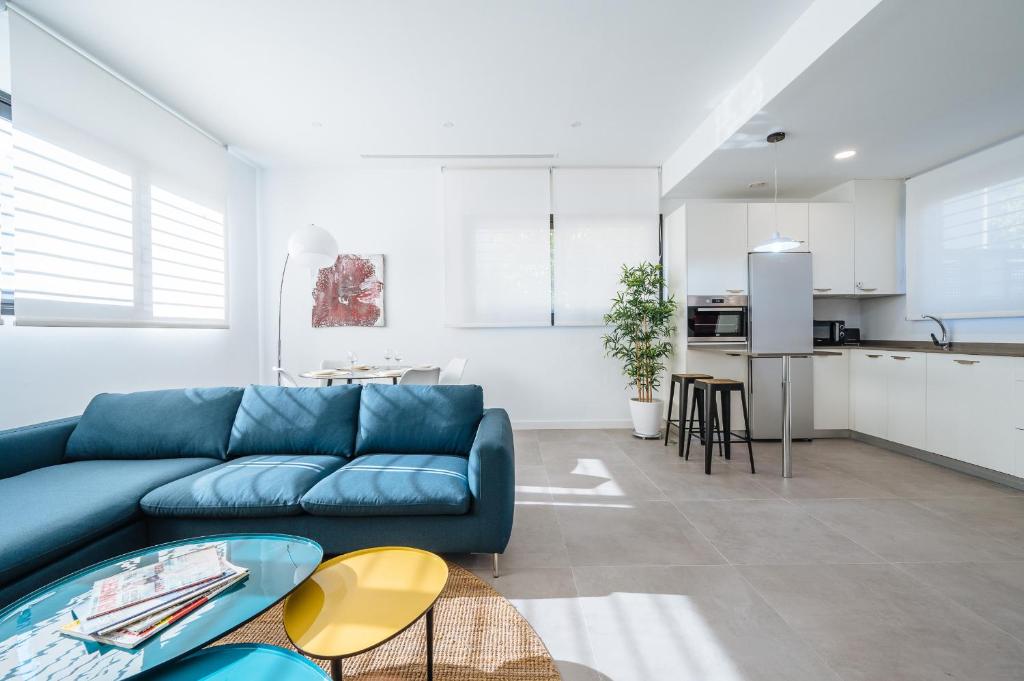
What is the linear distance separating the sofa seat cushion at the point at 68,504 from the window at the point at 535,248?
3179 millimetres

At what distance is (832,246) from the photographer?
440 centimetres

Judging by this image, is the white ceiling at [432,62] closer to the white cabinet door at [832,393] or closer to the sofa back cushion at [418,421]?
the sofa back cushion at [418,421]

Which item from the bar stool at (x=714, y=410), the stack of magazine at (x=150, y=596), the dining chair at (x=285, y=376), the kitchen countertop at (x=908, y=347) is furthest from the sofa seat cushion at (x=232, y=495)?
the kitchen countertop at (x=908, y=347)

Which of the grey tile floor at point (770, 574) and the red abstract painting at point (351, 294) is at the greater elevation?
the red abstract painting at point (351, 294)

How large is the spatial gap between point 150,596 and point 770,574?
2372 mm

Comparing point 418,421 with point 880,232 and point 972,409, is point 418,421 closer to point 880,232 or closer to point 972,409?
point 972,409

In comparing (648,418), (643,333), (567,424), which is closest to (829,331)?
(643,333)

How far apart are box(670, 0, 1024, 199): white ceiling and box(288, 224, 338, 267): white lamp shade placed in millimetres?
3669

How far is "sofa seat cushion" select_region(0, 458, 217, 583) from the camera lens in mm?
1449

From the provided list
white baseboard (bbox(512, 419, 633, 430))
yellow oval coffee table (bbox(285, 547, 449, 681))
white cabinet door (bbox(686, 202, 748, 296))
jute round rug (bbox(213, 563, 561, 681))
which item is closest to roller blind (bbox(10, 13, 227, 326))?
jute round rug (bbox(213, 563, 561, 681))

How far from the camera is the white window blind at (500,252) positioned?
15.9ft

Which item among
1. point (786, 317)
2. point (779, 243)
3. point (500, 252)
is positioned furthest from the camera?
point (500, 252)

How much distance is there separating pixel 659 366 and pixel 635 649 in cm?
336

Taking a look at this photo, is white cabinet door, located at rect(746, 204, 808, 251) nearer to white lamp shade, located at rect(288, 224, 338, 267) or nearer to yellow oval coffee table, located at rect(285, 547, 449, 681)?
white lamp shade, located at rect(288, 224, 338, 267)
